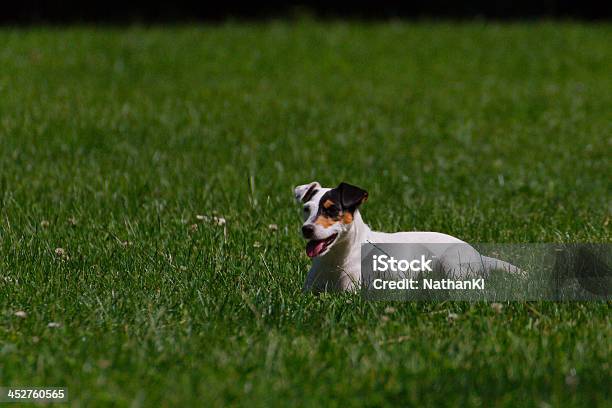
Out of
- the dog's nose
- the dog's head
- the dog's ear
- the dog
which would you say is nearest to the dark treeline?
the dog's ear

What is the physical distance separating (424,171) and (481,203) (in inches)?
52.4

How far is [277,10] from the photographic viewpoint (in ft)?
72.2

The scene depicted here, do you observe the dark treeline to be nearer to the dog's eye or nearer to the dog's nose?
the dog's eye

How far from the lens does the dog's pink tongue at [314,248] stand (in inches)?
181

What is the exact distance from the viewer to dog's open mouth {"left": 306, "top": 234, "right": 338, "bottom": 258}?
460 centimetres

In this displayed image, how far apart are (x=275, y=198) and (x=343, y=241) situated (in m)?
2.68

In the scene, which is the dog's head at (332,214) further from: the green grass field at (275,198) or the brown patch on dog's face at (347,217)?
the green grass field at (275,198)

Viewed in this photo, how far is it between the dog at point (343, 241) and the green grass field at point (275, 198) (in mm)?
188

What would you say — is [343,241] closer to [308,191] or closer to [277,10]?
[308,191]

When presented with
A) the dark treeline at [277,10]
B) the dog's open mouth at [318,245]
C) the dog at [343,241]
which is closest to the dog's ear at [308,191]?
the dog at [343,241]

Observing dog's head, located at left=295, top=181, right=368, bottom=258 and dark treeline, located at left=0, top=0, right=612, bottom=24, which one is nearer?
dog's head, located at left=295, top=181, right=368, bottom=258

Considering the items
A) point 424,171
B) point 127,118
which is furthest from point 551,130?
point 127,118

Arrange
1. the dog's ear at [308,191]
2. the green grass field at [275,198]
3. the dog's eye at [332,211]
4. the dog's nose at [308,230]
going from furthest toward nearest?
the dog's ear at [308,191], the dog's eye at [332,211], the dog's nose at [308,230], the green grass field at [275,198]

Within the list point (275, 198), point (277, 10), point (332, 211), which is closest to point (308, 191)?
point (332, 211)
